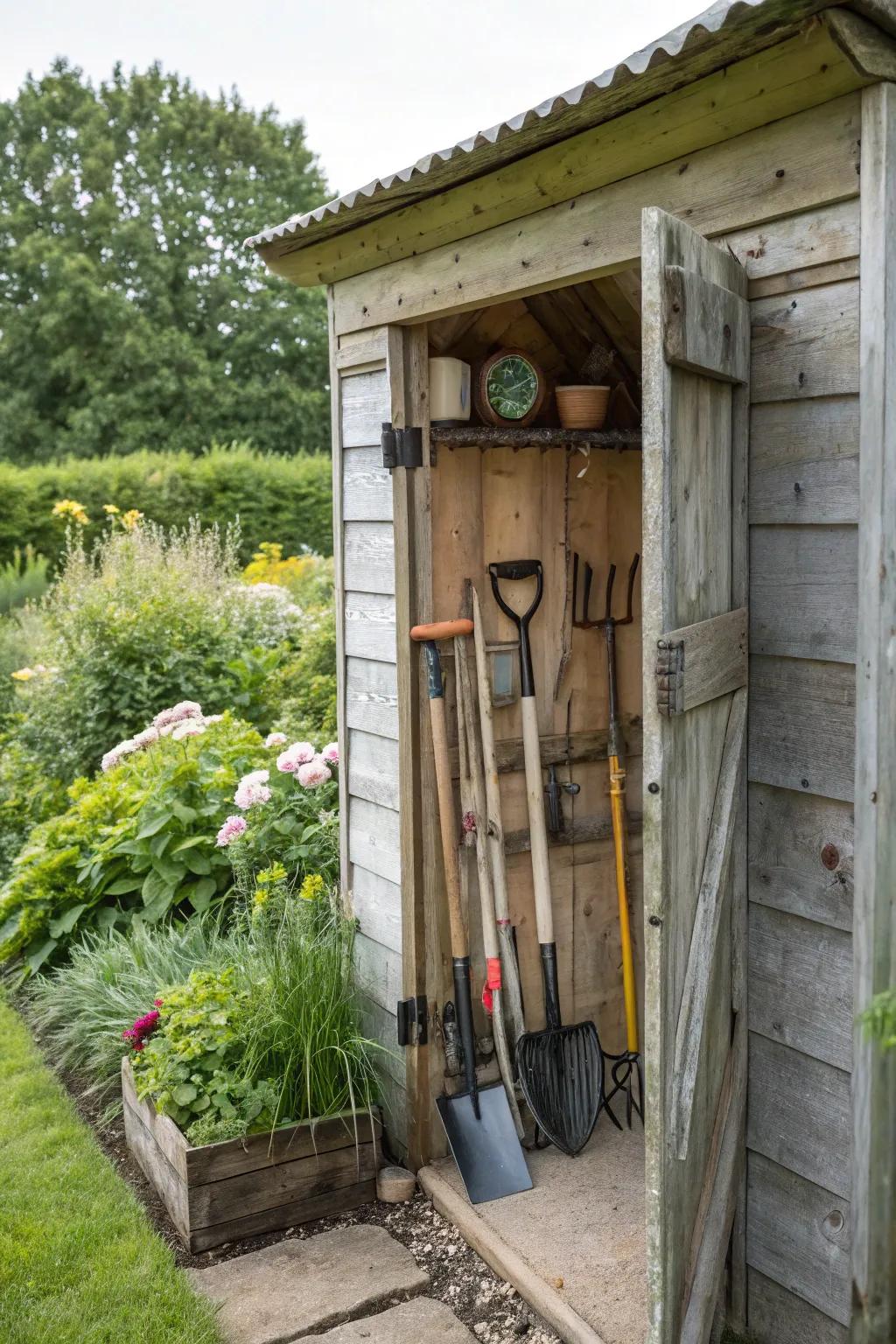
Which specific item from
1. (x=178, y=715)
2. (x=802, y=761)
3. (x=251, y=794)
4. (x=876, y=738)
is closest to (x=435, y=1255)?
(x=251, y=794)

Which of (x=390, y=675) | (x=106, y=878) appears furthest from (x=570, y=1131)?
(x=106, y=878)

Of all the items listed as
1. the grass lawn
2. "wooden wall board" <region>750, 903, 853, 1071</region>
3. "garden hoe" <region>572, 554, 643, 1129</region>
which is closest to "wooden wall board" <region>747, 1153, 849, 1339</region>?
"wooden wall board" <region>750, 903, 853, 1071</region>

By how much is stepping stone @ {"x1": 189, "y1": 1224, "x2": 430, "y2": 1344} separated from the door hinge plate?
180 cm

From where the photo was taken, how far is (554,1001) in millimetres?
3520

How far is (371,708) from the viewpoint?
352 centimetres

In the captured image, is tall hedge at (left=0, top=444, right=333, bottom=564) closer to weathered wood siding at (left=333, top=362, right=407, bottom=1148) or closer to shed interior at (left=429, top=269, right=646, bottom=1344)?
weathered wood siding at (left=333, top=362, right=407, bottom=1148)

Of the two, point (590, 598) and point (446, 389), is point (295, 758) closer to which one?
point (590, 598)

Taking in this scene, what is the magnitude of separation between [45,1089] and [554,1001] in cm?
179

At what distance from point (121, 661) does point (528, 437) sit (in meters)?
3.62

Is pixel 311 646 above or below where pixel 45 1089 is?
above

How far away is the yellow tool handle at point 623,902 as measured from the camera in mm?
3508

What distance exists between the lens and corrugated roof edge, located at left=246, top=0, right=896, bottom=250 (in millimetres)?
1827

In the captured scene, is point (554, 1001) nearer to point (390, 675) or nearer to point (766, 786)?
point (390, 675)

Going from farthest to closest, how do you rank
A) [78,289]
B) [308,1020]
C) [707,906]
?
[78,289] < [308,1020] < [707,906]
